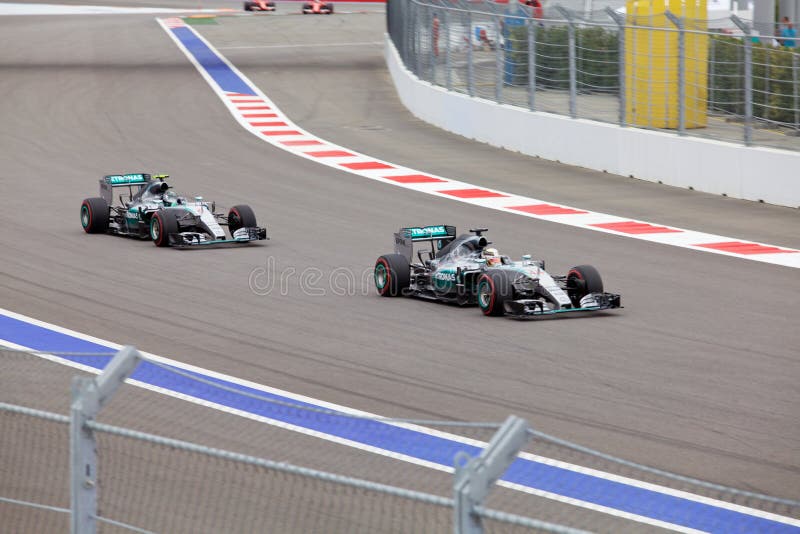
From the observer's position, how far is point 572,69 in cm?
2020

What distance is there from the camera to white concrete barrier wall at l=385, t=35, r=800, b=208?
55.3 feet

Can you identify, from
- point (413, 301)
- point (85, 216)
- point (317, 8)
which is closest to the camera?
point (413, 301)

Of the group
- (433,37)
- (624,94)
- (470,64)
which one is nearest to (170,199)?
(624,94)

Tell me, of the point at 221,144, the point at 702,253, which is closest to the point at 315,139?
the point at 221,144

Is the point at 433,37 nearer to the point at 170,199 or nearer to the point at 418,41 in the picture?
the point at 418,41

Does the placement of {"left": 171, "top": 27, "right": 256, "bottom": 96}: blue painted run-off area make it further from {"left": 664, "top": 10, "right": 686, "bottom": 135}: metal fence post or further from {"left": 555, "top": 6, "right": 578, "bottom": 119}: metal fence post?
{"left": 664, "top": 10, "right": 686, "bottom": 135}: metal fence post

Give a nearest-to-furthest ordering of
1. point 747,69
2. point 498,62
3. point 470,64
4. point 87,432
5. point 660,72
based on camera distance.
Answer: point 87,432 < point 747,69 < point 660,72 < point 498,62 < point 470,64

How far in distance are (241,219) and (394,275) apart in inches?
134

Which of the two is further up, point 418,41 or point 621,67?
point 621,67

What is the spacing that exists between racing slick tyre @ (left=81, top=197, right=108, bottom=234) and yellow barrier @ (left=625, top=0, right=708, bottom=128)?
748 centimetres

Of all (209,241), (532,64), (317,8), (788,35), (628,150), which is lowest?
(317,8)

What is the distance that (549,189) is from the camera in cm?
1866

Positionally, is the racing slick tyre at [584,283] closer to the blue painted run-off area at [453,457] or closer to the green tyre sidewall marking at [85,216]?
the blue painted run-off area at [453,457]

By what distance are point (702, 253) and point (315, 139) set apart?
36.8 ft
